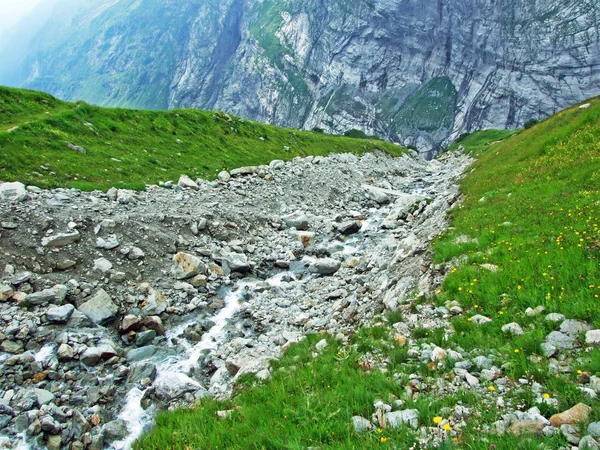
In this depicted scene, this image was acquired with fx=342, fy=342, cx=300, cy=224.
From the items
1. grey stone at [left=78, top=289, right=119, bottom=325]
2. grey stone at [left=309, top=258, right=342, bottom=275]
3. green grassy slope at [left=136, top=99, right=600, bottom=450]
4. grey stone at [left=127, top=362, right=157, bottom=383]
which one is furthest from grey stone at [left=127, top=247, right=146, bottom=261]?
green grassy slope at [left=136, top=99, right=600, bottom=450]

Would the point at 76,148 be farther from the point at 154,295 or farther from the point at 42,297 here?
the point at 154,295

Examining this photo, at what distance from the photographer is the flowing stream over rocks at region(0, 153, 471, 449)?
9766mm

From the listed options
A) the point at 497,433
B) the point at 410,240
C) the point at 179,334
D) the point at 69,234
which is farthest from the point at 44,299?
the point at 410,240

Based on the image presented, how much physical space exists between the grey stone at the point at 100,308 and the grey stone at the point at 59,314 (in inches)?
24.2

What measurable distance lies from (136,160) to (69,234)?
13847 millimetres

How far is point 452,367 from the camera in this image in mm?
6316

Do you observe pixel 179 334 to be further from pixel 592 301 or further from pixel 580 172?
pixel 580 172

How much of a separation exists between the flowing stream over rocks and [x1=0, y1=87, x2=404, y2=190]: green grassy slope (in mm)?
2851

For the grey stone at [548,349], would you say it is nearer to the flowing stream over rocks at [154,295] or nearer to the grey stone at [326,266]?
the flowing stream over rocks at [154,295]

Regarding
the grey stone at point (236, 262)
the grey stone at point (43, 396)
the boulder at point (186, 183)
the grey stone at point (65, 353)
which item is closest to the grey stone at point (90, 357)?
the grey stone at point (65, 353)

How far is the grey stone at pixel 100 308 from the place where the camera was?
1348 cm

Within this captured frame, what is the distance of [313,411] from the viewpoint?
595cm

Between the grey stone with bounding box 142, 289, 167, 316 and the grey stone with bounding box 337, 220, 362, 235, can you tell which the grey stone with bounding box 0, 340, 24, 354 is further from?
the grey stone with bounding box 337, 220, 362, 235

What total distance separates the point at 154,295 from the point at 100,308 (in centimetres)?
214
